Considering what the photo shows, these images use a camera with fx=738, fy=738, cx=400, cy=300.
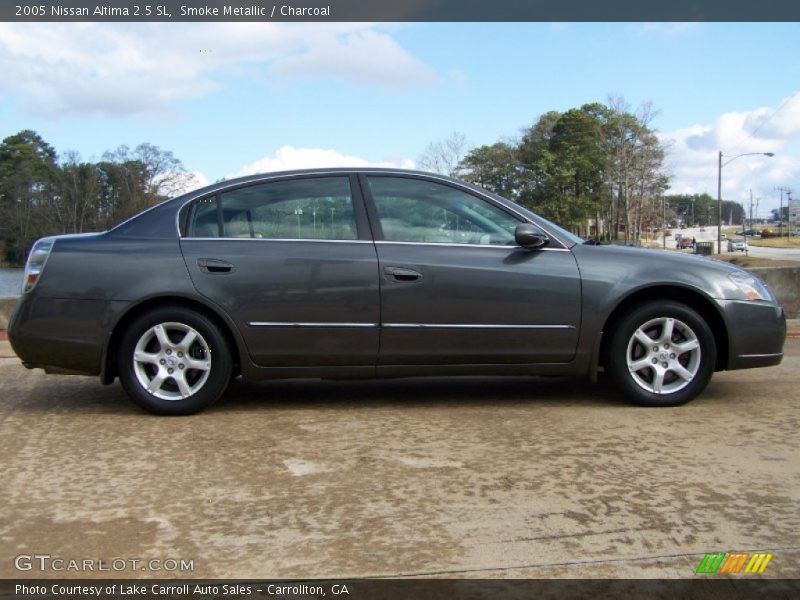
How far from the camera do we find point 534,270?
4449 mm

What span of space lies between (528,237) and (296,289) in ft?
4.65

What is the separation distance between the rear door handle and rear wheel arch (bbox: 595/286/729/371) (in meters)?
2.29

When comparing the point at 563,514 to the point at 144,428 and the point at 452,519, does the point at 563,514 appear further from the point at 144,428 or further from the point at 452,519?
the point at 144,428

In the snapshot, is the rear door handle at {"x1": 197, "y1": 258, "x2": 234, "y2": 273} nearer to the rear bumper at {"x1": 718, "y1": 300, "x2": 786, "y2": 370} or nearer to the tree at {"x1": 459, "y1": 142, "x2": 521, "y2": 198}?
the rear bumper at {"x1": 718, "y1": 300, "x2": 786, "y2": 370}

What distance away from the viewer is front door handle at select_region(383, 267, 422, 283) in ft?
14.4

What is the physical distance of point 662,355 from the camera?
14.8ft

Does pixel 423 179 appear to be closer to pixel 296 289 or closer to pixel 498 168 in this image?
pixel 296 289

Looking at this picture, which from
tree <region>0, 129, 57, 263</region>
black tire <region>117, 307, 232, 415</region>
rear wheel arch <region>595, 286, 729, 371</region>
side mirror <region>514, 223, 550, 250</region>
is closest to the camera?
black tire <region>117, 307, 232, 415</region>

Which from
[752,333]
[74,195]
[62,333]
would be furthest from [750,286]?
[74,195]

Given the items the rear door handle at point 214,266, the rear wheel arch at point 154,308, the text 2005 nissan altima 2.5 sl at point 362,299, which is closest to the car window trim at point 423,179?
the text 2005 nissan altima 2.5 sl at point 362,299

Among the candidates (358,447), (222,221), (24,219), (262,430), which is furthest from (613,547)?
(24,219)

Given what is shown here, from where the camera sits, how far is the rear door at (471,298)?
4383 millimetres

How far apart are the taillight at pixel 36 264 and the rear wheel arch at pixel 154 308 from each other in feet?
1.92

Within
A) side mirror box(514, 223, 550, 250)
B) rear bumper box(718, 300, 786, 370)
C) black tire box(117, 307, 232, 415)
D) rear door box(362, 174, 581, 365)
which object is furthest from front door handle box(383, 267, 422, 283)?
rear bumper box(718, 300, 786, 370)
